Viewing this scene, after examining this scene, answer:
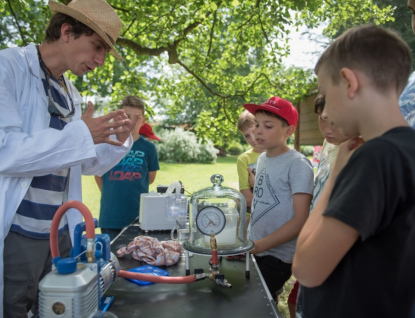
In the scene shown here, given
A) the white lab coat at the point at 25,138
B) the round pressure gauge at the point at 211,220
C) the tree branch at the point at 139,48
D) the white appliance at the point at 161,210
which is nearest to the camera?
the white lab coat at the point at 25,138

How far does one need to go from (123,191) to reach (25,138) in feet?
6.86

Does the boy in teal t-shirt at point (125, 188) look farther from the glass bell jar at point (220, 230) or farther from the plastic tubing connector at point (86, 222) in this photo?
the plastic tubing connector at point (86, 222)

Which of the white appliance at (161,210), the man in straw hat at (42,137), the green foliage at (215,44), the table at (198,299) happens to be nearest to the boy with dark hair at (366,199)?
the table at (198,299)

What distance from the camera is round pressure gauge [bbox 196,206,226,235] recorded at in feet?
5.57

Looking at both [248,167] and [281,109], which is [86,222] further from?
[248,167]

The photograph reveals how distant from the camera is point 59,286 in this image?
968mm

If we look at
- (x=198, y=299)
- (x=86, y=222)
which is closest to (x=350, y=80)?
(x=86, y=222)

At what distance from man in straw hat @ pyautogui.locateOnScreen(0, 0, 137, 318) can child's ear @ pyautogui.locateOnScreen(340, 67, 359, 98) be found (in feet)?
3.81

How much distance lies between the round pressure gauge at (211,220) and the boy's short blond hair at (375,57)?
35.9 inches

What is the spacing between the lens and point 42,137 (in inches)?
62.9

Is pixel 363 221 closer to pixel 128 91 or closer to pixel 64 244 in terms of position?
pixel 64 244

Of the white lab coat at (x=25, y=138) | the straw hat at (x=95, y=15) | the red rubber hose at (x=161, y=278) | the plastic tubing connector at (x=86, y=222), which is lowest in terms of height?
the red rubber hose at (x=161, y=278)

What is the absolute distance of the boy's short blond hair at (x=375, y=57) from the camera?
38.4 inches

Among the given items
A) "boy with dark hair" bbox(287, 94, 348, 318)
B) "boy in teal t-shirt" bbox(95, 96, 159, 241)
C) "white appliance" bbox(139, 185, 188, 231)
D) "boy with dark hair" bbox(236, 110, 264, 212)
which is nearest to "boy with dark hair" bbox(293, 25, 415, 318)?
"boy with dark hair" bbox(287, 94, 348, 318)
